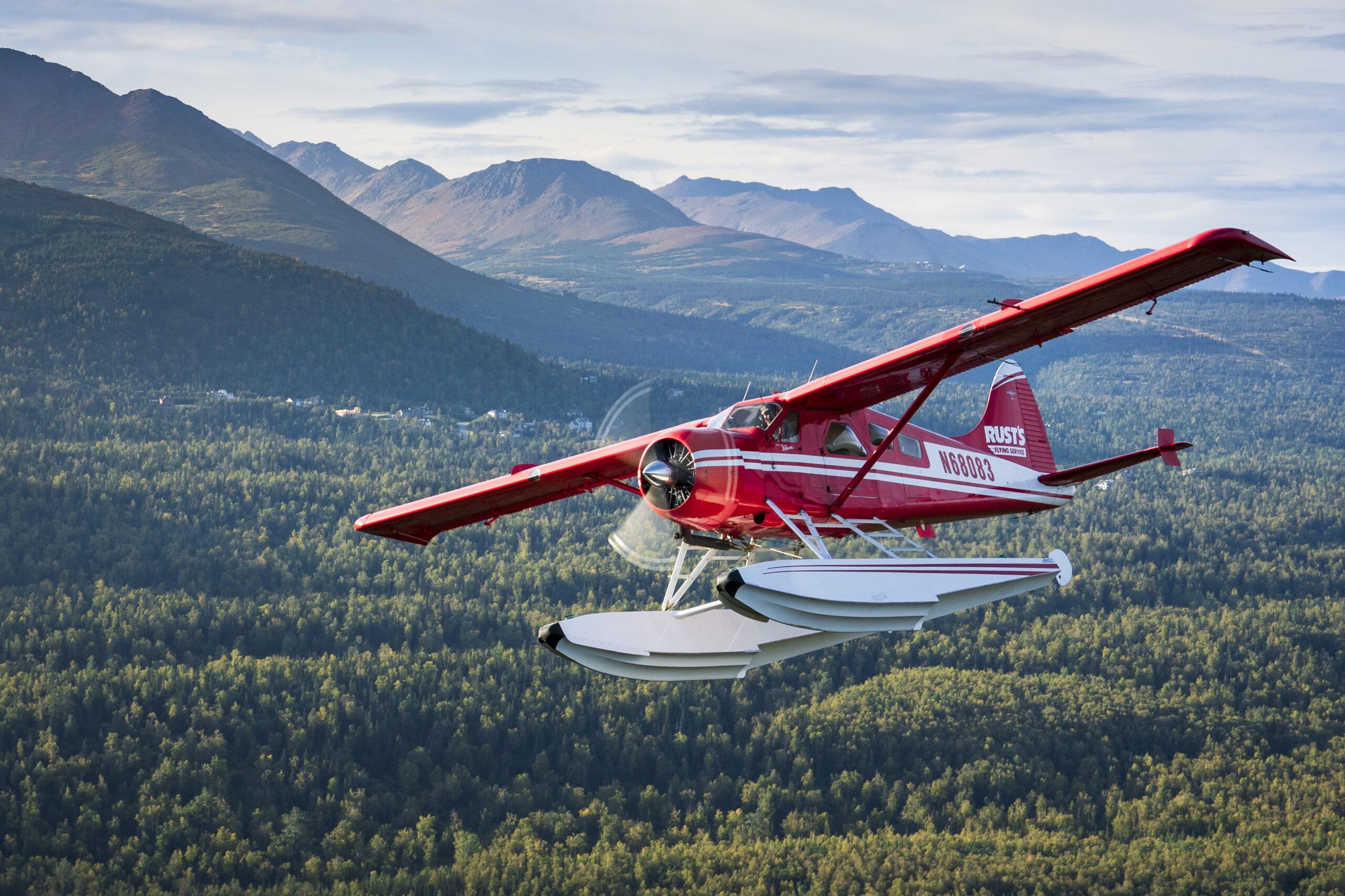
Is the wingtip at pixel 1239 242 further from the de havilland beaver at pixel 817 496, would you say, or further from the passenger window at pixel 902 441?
the passenger window at pixel 902 441

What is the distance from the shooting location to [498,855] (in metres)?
111

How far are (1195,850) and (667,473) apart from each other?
111068 mm

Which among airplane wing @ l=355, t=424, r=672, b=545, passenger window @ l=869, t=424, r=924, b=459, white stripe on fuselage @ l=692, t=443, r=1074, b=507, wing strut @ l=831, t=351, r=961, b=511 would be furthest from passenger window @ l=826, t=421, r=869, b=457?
airplane wing @ l=355, t=424, r=672, b=545

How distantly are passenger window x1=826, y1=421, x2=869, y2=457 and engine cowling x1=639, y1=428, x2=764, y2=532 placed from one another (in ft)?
8.05

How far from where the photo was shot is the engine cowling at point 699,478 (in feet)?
82.0

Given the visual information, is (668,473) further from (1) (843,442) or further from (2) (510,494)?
(2) (510,494)

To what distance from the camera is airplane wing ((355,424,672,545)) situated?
29.1 m

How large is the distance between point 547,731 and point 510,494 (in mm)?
102943

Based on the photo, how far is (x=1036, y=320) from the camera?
968 inches

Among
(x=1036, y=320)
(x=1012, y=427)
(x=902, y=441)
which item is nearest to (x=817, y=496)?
(x=902, y=441)

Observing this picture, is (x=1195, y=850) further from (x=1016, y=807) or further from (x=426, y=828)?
(x=426, y=828)

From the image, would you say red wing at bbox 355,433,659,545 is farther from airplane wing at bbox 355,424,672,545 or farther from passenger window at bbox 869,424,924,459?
passenger window at bbox 869,424,924,459

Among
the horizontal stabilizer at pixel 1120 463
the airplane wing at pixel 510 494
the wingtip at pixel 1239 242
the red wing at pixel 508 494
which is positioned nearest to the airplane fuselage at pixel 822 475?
the horizontal stabilizer at pixel 1120 463

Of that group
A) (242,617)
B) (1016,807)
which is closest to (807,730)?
(1016,807)
